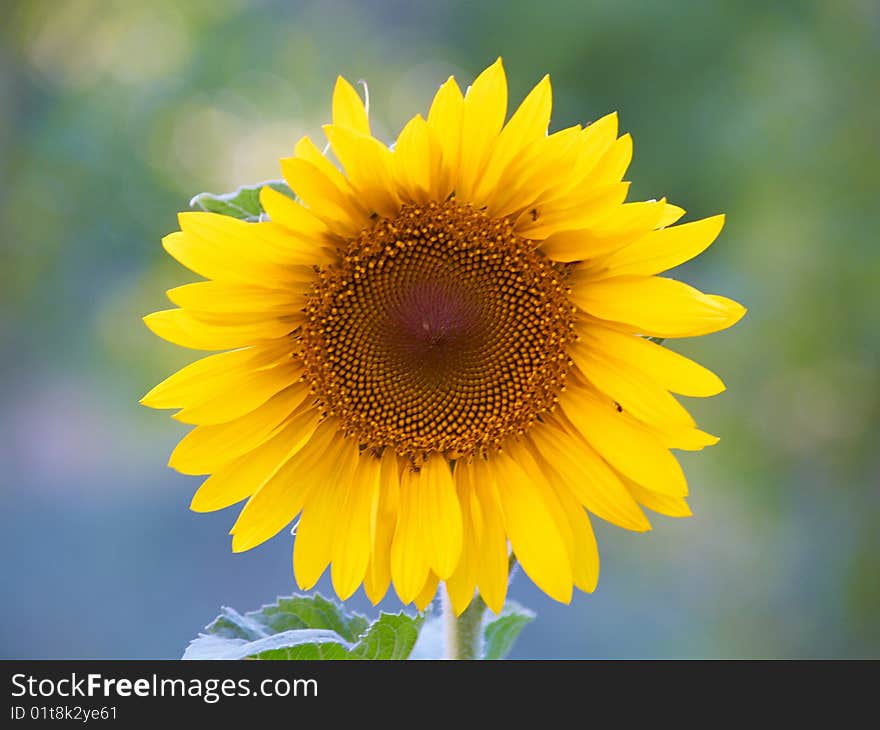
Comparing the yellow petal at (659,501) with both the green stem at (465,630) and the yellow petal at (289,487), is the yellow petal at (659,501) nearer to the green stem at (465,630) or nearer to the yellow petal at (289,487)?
the green stem at (465,630)

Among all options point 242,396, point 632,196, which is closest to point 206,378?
point 242,396

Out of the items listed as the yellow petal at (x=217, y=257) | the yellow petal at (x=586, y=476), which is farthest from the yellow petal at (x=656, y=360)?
the yellow petal at (x=217, y=257)

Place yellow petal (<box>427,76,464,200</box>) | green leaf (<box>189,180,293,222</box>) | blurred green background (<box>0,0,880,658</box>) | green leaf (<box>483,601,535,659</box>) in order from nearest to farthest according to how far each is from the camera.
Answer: yellow petal (<box>427,76,464,200</box>) → green leaf (<box>189,180,293,222</box>) → green leaf (<box>483,601,535,659</box>) → blurred green background (<box>0,0,880,658</box>)

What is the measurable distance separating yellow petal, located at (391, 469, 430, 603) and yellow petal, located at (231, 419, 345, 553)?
0.09m

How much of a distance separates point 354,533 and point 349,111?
395mm

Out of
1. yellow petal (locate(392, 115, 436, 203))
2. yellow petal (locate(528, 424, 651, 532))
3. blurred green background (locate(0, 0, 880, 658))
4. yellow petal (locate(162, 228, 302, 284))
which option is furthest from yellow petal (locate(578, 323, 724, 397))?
blurred green background (locate(0, 0, 880, 658))

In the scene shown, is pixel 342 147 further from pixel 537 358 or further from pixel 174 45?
pixel 174 45

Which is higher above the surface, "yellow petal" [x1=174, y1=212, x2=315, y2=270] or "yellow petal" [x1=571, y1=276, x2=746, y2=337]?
"yellow petal" [x1=174, y1=212, x2=315, y2=270]

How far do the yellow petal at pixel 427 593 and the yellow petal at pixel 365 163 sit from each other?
358 millimetres

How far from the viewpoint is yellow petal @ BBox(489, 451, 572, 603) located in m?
0.91

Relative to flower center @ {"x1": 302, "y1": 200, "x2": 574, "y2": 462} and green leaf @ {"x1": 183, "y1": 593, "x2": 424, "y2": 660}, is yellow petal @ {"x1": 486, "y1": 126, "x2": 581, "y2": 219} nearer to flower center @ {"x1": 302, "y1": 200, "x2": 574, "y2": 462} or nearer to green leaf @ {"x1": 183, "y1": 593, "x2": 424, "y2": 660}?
flower center @ {"x1": 302, "y1": 200, "x2": 574, "y2": 462}

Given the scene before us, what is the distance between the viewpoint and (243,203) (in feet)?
3.04

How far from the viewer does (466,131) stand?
83cm

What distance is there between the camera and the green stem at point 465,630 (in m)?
0.96
